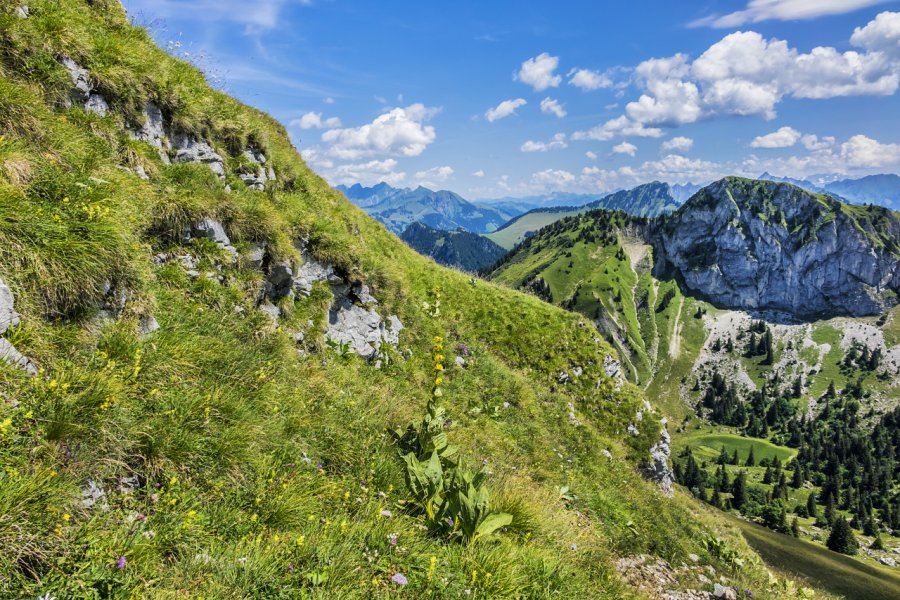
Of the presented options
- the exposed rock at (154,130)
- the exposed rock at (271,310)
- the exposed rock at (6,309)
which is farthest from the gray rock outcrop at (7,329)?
the exposed rock at (154,130)

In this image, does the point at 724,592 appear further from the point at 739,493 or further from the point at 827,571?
the point at 739,493

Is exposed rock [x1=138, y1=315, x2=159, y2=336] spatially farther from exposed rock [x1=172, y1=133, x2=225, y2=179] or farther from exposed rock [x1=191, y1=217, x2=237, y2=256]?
exposed rock [x1=172, y1=133, x2=225, y2=179]

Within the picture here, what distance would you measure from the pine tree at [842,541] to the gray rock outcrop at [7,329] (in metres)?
205

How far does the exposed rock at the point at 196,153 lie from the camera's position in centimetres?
1197

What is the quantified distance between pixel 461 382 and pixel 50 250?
13148 mm

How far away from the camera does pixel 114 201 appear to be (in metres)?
7.23

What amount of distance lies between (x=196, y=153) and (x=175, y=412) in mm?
9824

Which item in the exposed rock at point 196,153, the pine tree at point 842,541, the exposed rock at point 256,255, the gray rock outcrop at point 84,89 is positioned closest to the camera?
the gray rock outcrop at point 84,89

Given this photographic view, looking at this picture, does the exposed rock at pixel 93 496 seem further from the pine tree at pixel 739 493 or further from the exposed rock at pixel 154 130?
the pine tree at pixel 739 493

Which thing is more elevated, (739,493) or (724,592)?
(724,592)

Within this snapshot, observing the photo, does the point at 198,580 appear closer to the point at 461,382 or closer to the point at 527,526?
the point at 527,526

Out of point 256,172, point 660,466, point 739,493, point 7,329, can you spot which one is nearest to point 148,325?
point 7,329

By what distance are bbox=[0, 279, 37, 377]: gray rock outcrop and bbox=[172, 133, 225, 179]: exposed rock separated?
327 inches

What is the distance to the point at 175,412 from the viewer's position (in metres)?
5.17
